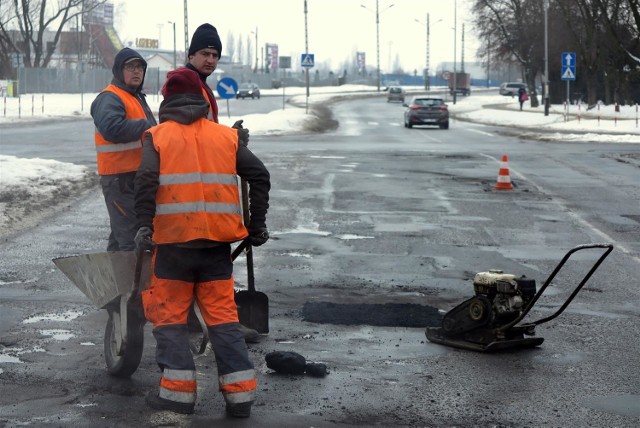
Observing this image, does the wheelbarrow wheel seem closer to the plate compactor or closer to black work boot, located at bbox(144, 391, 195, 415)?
black work boot, located at bbox(144, 391, 195, 415)

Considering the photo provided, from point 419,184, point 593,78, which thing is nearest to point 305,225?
point 419,184

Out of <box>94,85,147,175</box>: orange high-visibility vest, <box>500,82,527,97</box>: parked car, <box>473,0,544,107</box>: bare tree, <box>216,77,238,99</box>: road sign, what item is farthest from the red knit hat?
<box>500,82,527,97</box>: parked car

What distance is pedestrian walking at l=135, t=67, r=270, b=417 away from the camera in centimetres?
581

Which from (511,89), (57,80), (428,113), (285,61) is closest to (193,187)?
(428,113)

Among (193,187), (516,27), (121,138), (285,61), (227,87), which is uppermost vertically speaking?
(516,27)

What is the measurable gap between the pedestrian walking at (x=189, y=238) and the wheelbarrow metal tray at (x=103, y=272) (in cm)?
44

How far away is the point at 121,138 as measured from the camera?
7.56 meters

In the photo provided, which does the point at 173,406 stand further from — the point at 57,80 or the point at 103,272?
the point at 57,80

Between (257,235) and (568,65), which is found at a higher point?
(568,65)

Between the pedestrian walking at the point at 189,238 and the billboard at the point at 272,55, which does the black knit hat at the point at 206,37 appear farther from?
the billboard at the point at 272,55

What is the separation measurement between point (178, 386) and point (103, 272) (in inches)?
38.9

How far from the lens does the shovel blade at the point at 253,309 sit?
6.97 metres

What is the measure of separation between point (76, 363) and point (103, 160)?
58.1 inches

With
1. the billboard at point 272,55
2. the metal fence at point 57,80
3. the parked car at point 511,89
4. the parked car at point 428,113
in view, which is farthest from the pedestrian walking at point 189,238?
the billboard at point 272,55
